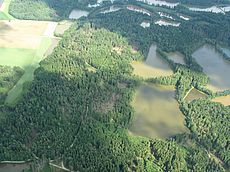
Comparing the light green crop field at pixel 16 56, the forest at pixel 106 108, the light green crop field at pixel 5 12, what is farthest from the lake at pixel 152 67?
the light green crop field at pixel 5 12

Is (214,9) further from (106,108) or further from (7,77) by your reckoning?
(7,77)

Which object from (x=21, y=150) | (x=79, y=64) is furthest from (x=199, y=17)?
(x=21, y=150)

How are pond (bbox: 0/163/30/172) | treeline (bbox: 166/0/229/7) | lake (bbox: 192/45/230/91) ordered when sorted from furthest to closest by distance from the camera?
treeline (bbox: 166/0/229/7)
lake (bbox: 192/45/230/91)
pond (bbox: 0/163/30/172)

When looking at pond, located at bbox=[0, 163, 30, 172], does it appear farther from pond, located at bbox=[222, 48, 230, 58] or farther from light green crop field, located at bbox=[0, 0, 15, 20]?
light green crop field, located at bbox=[0, 0, 15, 20]

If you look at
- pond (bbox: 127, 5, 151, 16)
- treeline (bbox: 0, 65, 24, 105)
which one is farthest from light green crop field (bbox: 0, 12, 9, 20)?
pond (bbox: 127, 5, 151, 16)

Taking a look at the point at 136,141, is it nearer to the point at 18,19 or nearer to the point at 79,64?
the point at 79,64

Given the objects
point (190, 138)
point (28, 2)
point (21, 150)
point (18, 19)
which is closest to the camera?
point (21, 150)
